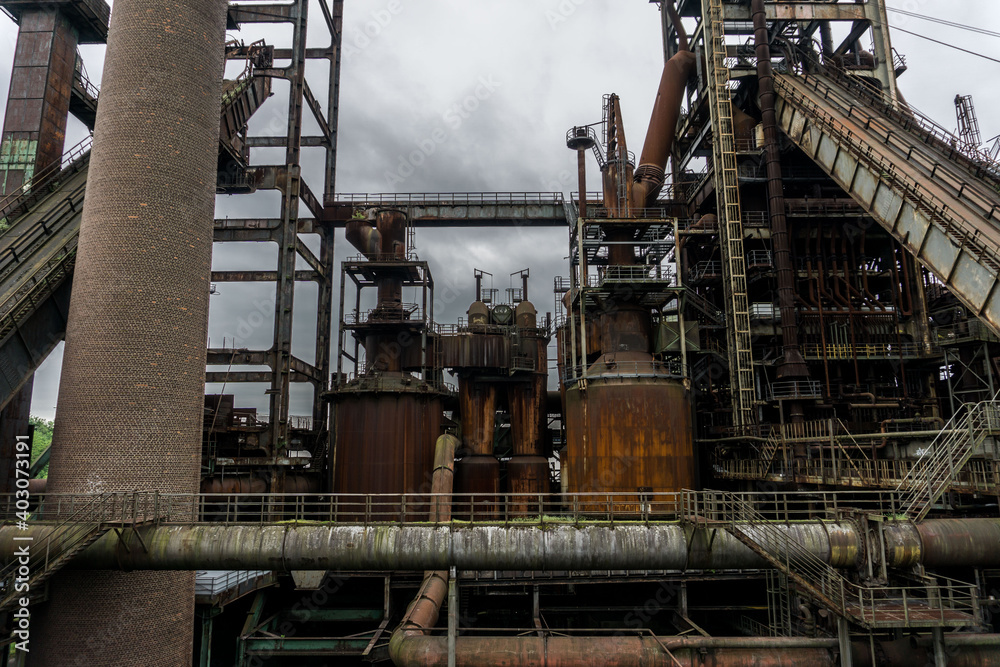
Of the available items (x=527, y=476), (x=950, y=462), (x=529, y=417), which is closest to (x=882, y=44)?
(x=529, y=417)

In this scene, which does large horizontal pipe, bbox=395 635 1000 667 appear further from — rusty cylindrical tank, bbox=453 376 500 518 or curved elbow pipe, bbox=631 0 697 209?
curved elbow pipe, bbox=631 0 697 209

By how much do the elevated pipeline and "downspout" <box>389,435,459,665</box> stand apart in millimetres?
1060

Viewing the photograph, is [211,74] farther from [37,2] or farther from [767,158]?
[767,158]

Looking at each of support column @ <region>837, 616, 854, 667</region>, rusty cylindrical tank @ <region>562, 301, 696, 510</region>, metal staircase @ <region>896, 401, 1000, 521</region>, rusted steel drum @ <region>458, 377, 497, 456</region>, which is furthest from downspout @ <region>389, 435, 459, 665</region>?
metal staircase @ <region>896, 401, 1000, 521</region>

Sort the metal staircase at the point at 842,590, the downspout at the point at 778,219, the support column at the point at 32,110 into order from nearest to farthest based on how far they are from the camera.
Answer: the metal staircase at the point at 842,590
the support column at the point at 32,110
the downspout at the point at 778,219

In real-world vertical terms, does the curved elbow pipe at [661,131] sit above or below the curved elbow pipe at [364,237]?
above

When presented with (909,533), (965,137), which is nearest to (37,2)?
(909,533)

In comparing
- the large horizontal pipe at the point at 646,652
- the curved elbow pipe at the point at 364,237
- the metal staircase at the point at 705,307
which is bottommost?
the large horizontal pipe at the point at 646,652

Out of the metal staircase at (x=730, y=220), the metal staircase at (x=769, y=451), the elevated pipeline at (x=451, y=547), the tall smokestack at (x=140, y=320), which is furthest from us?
the metal staircase at (x=730, y=220)

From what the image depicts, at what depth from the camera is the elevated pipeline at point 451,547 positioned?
43.7 ft

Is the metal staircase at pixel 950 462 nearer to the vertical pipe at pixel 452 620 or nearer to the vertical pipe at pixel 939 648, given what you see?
the vertical pipe at pixel 939 648

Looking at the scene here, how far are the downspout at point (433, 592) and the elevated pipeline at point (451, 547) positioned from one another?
106 cm

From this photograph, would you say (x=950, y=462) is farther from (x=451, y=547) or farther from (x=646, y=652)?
(x=451, y=547)

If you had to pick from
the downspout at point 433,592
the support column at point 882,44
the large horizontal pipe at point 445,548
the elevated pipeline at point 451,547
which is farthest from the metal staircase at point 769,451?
the support column at point 882,44
